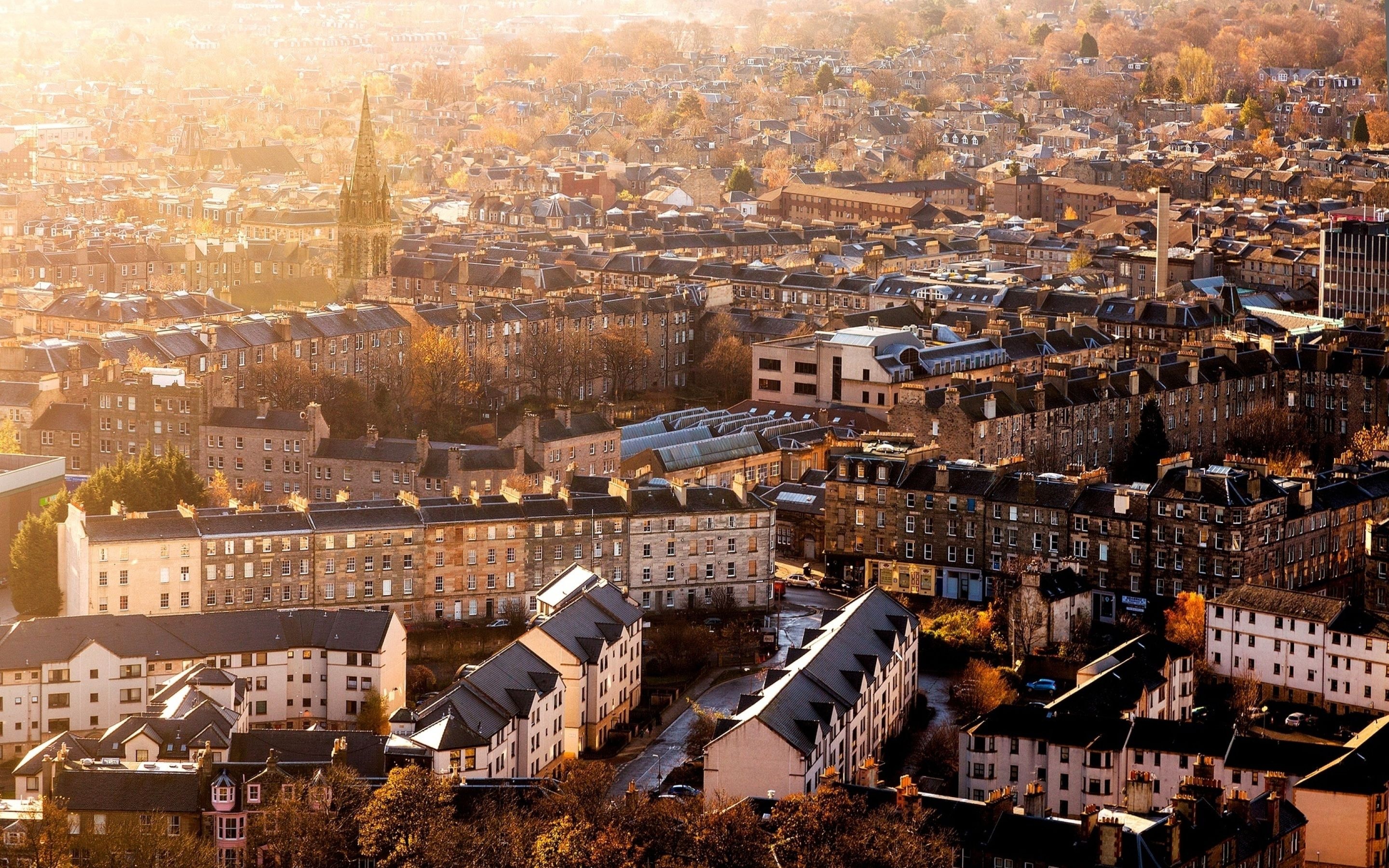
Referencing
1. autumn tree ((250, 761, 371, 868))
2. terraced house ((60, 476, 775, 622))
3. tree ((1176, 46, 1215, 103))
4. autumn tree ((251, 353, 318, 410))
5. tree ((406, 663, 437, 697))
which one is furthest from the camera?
tree ((1176, 46, 1215, 103))

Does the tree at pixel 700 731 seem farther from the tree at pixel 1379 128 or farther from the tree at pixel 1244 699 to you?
the tree at pixel 1379 128

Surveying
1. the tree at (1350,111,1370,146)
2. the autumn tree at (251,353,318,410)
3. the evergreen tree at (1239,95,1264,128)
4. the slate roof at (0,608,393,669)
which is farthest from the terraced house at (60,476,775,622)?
the evergreen tree at (1239,95,1264,128)

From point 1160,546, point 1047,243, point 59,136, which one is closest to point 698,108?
→ point 59,136

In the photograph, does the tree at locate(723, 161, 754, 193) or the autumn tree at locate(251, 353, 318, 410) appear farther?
the tree at locate(723, 161, 754, 193)

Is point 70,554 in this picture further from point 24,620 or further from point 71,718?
point 71,718

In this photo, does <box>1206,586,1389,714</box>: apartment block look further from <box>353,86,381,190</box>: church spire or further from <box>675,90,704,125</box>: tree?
<box>675,90,704,125</box>: tree

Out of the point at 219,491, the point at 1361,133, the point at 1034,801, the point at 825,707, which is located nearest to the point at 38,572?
the point at 219,491
